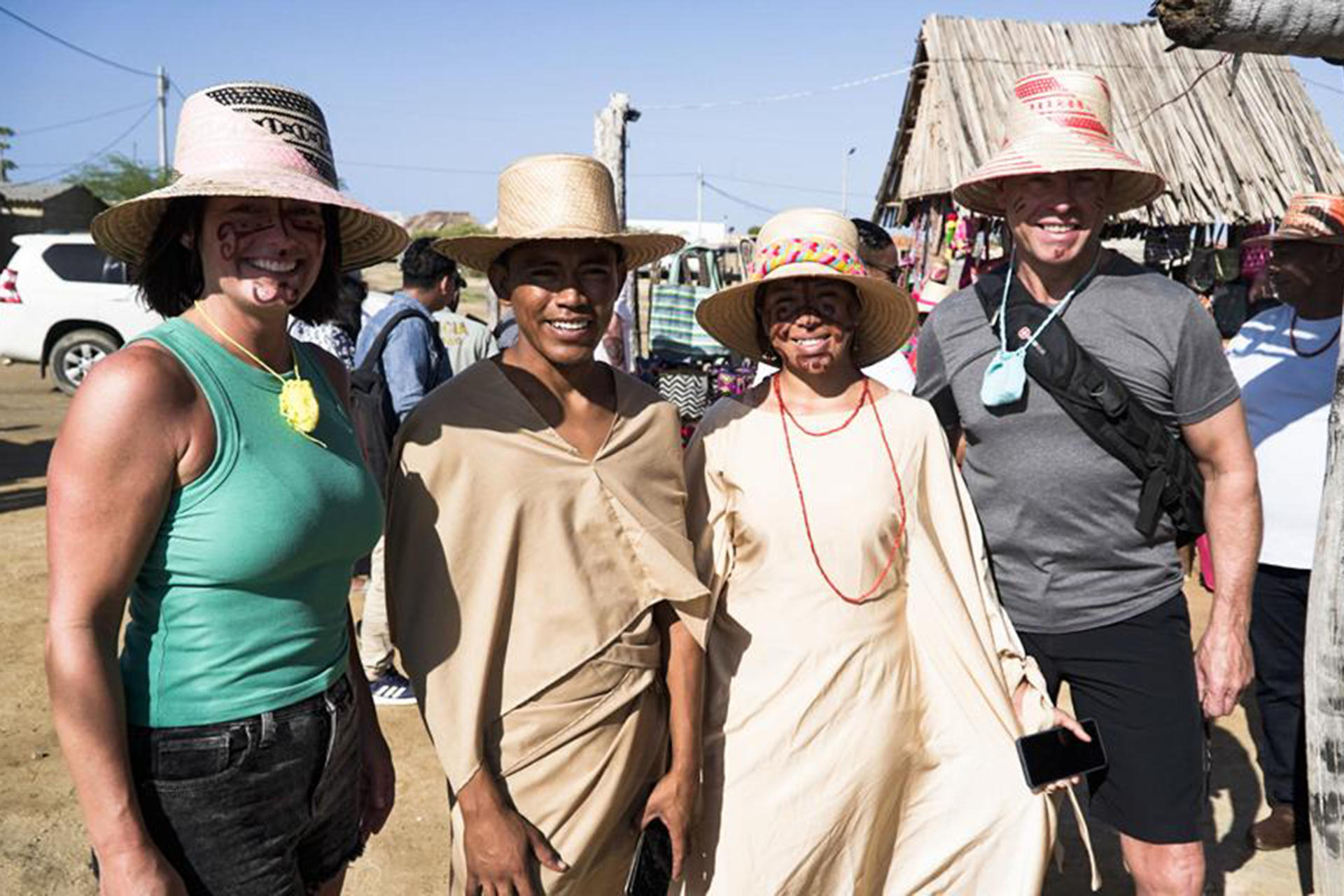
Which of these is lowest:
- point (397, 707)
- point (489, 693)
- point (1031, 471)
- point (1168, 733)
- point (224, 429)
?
point (397, 707)

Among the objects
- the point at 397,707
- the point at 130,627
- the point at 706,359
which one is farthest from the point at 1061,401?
the point at 706,359

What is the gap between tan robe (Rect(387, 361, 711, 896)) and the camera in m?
2.04

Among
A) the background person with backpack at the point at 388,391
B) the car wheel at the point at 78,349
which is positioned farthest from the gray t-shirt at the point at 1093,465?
the car wheel at the point at 78,349

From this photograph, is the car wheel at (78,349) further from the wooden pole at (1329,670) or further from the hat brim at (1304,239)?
the wooden pole at (1329,670)

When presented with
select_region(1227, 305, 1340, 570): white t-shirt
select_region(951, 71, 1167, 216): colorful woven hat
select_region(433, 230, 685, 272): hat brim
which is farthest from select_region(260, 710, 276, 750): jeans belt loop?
select_region(1227, 305, 1340, 570): white t-shirt

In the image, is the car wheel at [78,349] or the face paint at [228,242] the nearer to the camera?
the face paint at [228,242]

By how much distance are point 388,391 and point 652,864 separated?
3.22 m

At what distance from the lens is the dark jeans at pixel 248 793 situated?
1.65 meters

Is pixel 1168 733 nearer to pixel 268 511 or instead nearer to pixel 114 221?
pixel 268 511

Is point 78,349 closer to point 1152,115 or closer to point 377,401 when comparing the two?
point 377,401

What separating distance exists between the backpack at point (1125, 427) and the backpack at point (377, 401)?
9.51 ft

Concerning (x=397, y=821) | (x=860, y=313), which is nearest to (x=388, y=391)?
(x=397, y=821)

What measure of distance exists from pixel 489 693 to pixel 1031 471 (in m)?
1.44

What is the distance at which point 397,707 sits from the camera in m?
4.84
